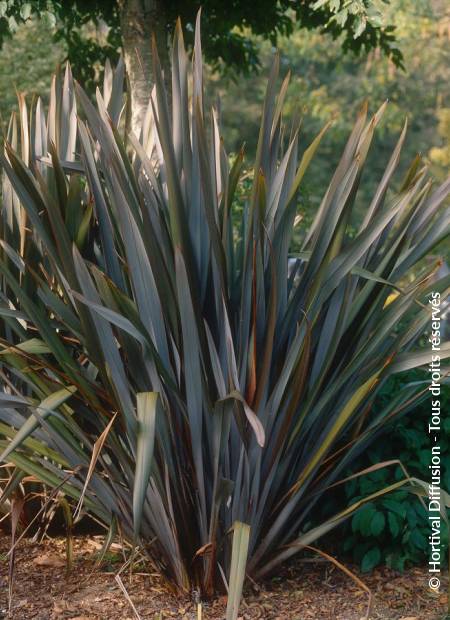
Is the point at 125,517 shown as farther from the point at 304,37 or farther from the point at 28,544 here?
the point at 304,37

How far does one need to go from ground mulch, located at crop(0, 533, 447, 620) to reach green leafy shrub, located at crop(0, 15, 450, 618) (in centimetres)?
12

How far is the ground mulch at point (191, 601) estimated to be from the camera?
3094 mm

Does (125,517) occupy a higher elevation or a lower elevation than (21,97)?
lower

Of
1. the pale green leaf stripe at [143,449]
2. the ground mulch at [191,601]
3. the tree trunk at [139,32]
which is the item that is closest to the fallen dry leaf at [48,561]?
the ground mulch at [191,601]

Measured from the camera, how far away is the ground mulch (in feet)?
10.2

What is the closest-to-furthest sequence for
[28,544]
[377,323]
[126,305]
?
[126,305] < [377,323] < [28,544]

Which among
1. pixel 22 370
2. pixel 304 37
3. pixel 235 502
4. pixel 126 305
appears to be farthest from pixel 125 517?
pixel 304 37

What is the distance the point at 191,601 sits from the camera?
123 inches

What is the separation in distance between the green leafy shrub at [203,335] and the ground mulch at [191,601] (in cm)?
12

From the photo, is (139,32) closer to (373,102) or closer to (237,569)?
(237,569)

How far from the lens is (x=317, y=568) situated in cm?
347

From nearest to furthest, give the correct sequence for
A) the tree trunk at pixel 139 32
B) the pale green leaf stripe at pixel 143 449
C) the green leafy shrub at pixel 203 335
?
the pale green leaf stripe at pixel 143 449, the green leafy shrub at pixel 203 335, the tree trunk at pixel 139 32

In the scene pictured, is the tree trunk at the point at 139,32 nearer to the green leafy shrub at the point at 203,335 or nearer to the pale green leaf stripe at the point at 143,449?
the green leafy shrub at the point at 203,335

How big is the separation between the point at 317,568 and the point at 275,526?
516mm
